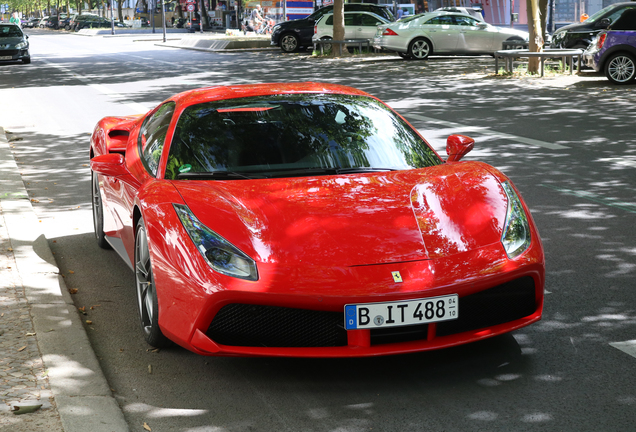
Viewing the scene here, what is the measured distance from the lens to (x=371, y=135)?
15.7 feet

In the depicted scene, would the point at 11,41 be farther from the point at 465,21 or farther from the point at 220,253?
the point at 220,253

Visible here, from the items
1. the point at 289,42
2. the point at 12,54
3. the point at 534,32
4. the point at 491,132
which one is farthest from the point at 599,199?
the point at 289,42

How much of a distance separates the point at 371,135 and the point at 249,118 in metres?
0.72

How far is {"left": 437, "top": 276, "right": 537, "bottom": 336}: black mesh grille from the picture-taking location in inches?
142

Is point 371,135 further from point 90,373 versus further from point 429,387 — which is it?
point 90,373

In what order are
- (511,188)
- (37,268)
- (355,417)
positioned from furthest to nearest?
1. (37,268)
2. (511,188)
3. (355,417)

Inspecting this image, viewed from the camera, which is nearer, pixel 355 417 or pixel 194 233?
pixel 355 417

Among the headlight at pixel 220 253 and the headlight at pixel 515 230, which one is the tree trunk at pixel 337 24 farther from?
the headlight at pixel 220 253

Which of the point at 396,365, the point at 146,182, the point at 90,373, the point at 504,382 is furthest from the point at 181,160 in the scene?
the point at 504,382

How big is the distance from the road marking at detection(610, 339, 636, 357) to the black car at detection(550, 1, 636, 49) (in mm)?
21115

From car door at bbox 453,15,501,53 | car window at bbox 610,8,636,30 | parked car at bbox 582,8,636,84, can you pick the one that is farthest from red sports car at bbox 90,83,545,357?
car door at bbox 453,15,501,53

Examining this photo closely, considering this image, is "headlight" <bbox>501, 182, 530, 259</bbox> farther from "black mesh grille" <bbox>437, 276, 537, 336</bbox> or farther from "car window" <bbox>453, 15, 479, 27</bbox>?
"car window" <bbox>453, 15, 479, 27</bbox>

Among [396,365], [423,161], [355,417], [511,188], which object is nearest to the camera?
[355,417]

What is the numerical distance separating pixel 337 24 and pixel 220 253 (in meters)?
28.4
